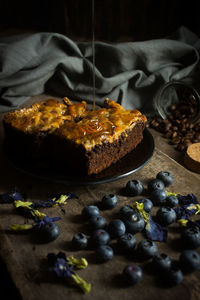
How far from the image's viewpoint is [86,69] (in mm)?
3371

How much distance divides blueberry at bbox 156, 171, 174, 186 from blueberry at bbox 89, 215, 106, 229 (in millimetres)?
571

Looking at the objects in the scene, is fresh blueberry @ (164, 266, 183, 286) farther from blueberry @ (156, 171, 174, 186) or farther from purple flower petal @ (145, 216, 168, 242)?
blueberry @ (156, 171, 174, 186)

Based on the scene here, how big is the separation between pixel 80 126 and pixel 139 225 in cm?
72

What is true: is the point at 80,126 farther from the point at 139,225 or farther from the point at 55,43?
the point at 55,43

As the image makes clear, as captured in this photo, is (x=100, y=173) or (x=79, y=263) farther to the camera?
(x=100, y=173)

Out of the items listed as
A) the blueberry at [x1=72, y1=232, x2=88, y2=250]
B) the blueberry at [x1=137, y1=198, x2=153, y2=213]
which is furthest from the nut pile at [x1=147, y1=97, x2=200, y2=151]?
the blueberry at [x1=72, y1=232, x2=88, y2=250]

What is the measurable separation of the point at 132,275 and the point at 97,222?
0.37 meters

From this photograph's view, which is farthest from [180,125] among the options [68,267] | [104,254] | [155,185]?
[68,267]

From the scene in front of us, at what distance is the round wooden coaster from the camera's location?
8.44 feet

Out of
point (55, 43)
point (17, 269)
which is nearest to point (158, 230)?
point (17, 269)

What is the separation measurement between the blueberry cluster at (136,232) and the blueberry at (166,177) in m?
0.08

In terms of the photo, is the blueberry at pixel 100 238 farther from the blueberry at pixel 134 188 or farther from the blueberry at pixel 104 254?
the blueberry at pixel 134 188

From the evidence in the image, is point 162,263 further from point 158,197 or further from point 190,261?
point 158,197

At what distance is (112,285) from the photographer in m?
1.51
